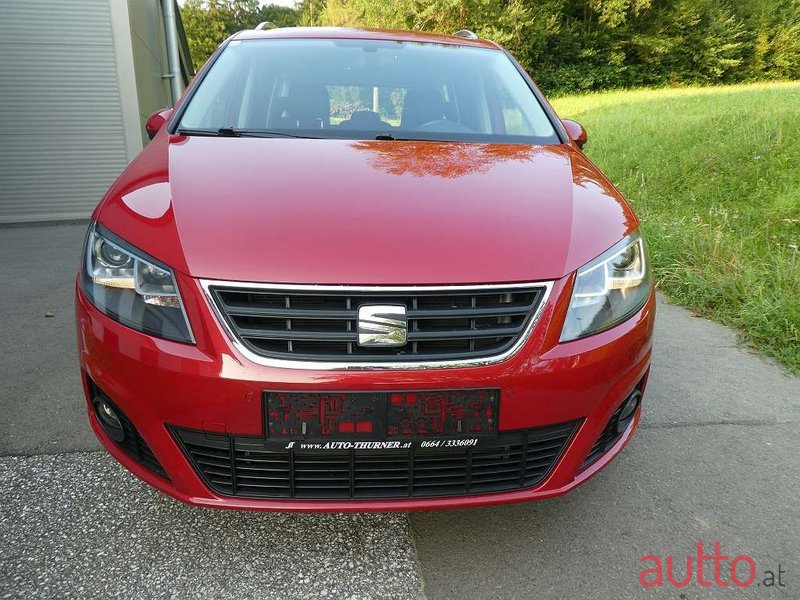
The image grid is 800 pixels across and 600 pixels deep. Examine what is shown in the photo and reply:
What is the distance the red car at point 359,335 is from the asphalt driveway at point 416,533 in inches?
11.9

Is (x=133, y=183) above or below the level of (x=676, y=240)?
above

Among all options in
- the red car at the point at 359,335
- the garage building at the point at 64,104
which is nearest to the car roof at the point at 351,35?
the red car at the point at 359,335

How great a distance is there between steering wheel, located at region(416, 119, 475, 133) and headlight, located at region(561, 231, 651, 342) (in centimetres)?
93

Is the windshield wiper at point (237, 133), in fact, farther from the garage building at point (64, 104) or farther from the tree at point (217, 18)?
the tree at point (217, 18)

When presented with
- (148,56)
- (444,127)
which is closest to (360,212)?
(444,127)

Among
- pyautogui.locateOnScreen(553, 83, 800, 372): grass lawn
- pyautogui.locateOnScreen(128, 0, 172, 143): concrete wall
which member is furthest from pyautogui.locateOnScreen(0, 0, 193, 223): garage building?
pyautogui.locateOnScreen(553, 83, 800, 372): grass lawn

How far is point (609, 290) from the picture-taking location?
1.68 meters

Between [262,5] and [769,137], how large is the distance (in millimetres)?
73556

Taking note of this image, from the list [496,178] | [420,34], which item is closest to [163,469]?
[496,178]

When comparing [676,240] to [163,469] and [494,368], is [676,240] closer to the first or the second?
[494,368]

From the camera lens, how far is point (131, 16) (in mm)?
8039

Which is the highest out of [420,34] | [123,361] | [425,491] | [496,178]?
[420,34]

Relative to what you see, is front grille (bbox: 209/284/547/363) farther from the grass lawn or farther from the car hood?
the grass lawn

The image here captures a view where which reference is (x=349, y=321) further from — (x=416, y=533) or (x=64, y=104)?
(x=64, y=104)
